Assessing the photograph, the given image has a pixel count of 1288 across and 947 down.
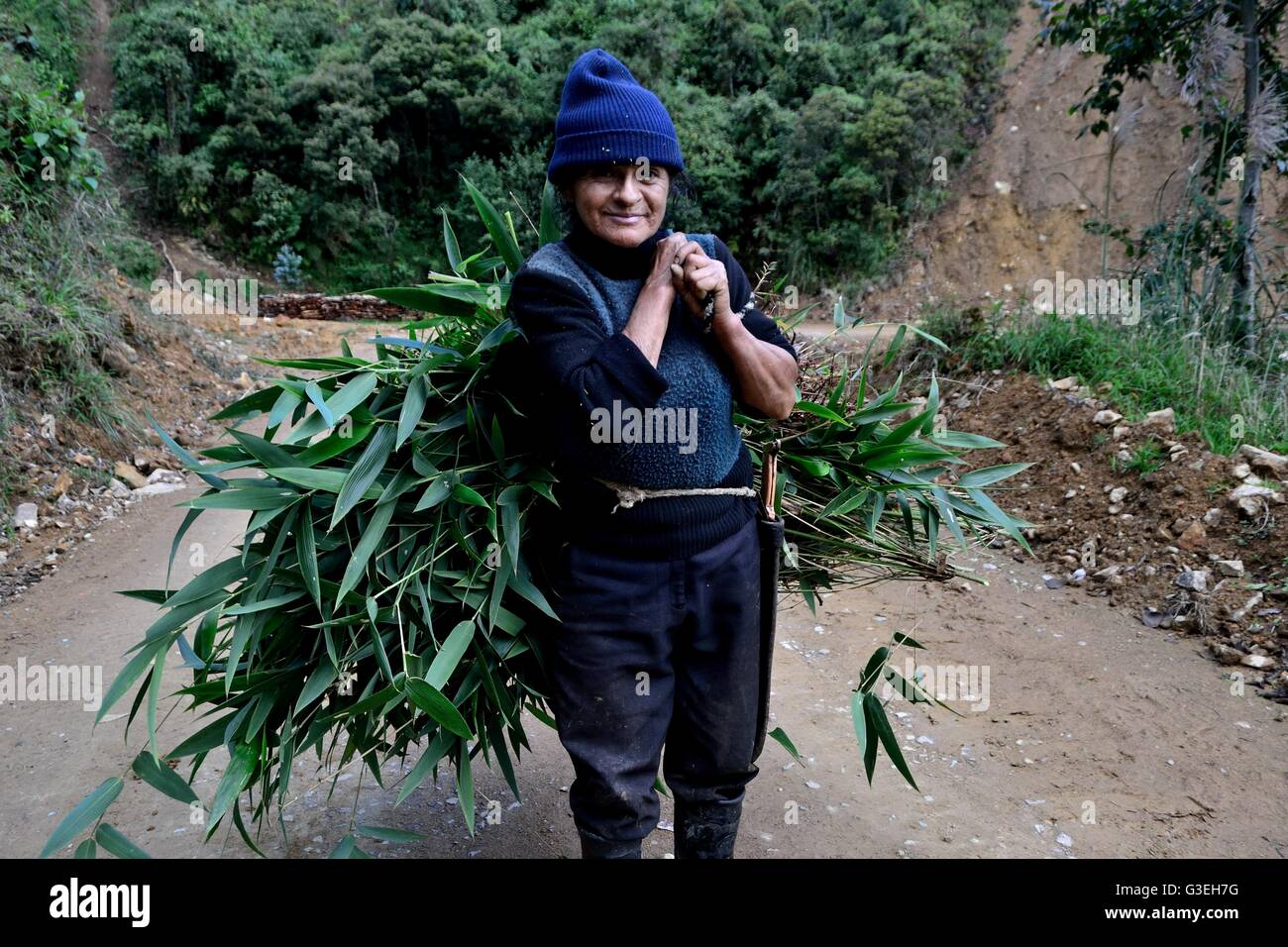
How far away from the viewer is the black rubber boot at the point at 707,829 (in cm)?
199

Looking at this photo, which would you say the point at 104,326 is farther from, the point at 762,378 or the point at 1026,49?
the point at 1026,49

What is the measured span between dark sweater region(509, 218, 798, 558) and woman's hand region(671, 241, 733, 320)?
2.4 inches

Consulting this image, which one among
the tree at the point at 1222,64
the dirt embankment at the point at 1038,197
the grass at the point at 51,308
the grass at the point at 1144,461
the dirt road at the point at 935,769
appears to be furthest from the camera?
the dirt embankment at the point at 1038,197

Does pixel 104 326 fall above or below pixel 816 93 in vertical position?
below

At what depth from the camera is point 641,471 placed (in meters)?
1.76

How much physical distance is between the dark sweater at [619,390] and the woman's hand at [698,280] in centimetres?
6

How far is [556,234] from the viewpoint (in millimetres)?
2463

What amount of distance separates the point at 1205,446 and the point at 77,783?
5435 mm

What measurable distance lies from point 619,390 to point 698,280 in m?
0.27

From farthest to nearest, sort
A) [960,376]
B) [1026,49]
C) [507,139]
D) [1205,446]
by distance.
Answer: [507,139], [1026,49], [960,376], [1205,446]

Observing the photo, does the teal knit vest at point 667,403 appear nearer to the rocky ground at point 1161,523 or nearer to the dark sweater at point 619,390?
the dark sweater at point 619,390

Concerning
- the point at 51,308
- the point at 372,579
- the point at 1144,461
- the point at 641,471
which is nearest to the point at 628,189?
the point at 641,471

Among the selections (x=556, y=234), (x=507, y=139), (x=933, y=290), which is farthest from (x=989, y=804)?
(x=507, y=139)

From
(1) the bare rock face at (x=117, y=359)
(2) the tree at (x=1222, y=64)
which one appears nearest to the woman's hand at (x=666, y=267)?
(2) the tree at (x=1222, y=64)
